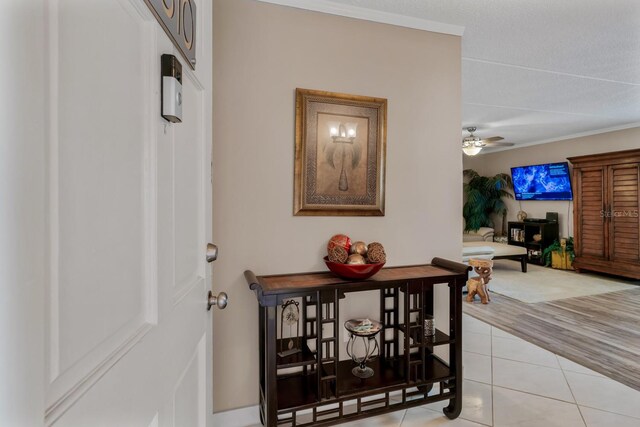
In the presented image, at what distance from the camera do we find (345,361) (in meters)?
2.00

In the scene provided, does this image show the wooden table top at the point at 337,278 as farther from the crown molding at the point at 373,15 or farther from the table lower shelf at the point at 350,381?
the crown molding at the point at 373,15

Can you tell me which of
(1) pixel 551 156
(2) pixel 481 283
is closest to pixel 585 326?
(2) pixel 481 283

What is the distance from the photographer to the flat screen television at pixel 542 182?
6.04 metres

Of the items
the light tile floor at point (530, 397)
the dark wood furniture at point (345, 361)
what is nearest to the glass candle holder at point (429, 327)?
the dark wood furniture at point (345, 361)

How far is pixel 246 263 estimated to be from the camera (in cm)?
183

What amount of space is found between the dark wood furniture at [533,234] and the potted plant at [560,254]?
10cm

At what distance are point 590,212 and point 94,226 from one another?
6837 millimetres

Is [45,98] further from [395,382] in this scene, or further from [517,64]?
[517,64]

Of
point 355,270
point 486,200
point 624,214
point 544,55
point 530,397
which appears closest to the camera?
point 355,270

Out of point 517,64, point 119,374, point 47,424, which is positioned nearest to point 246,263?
point 119,374

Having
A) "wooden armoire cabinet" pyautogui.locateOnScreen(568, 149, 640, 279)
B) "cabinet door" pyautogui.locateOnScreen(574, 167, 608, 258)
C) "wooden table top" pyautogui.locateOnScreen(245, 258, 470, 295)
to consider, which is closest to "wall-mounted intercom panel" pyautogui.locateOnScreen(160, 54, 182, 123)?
"wooden table top" pyautogui.locateOnScreen(245, 258, 470, 295)

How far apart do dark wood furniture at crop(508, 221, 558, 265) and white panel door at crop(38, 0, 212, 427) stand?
706 cm

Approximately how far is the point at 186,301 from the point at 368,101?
1.62 metres

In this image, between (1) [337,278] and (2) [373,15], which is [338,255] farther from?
(2) [373,15]
